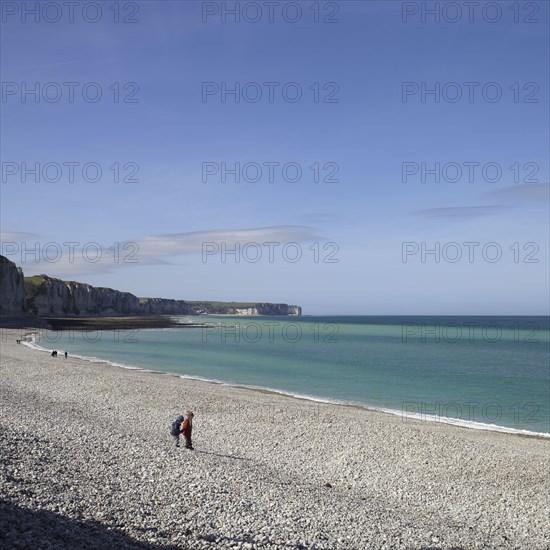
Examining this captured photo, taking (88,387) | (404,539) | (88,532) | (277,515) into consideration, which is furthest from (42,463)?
(88,387)

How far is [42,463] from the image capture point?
13531 millimetres

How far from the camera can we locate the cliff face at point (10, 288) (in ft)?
391

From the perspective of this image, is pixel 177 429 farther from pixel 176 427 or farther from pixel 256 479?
pixel 256 479

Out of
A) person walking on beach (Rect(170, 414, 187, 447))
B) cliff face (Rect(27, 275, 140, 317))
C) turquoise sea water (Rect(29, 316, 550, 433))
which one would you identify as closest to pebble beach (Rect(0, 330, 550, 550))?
person walking on beach (Rect(170, 414, 187, 447))

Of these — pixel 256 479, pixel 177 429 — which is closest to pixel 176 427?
pixel 177 429

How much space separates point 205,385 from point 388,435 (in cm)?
1938

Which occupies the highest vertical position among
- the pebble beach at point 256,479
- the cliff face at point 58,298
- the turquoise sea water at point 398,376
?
the cliff face at point 58,298

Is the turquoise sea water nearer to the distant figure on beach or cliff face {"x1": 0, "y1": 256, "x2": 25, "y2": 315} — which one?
the distant figure on beach

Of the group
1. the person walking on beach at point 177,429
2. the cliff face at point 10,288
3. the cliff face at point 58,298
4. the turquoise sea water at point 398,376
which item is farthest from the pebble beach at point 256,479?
the cliff face at point 58,298

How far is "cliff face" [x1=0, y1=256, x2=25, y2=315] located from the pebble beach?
100108 mm

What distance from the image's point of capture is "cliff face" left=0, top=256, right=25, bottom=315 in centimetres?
11912

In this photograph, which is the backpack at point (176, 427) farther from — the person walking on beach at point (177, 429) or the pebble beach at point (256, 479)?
the pebble beach at point (256, 479)

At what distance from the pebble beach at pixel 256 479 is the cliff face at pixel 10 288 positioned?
100108mm

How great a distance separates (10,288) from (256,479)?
124296 millimetres
